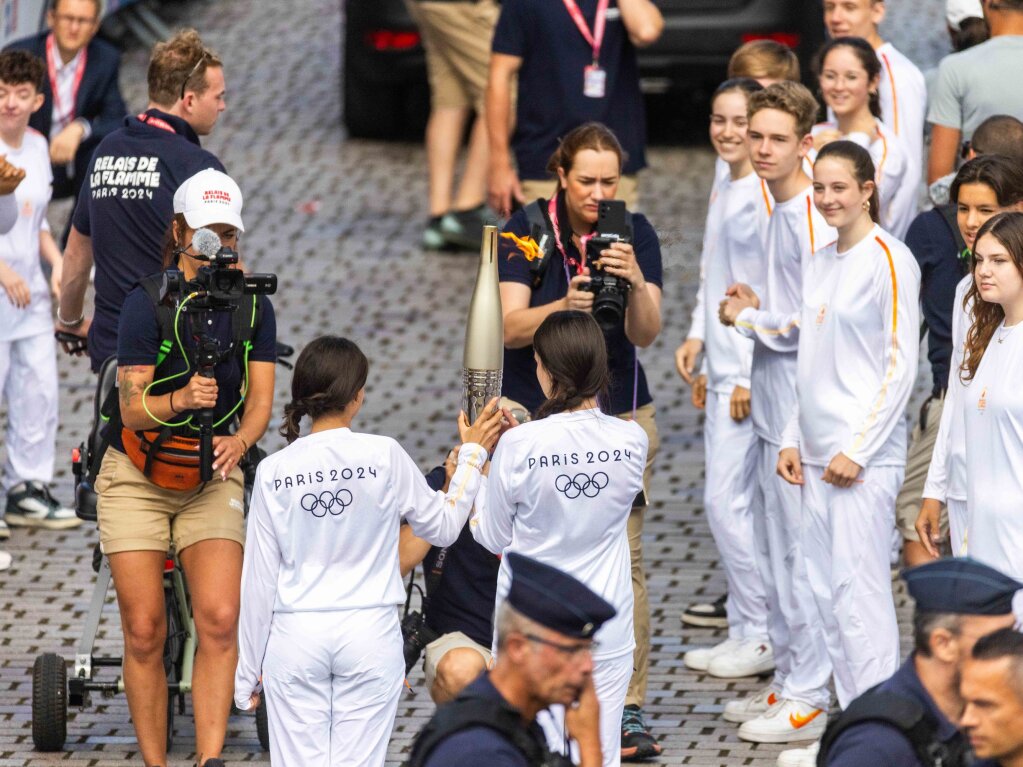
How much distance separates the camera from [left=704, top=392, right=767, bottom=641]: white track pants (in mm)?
8031

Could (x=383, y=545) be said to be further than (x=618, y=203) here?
No

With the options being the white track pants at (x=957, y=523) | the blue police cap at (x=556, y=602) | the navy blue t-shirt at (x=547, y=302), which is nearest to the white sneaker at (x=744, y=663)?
the navy blue t-shirt at (x=547, y=302)

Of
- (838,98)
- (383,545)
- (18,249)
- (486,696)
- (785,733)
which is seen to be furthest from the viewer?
(18,249)

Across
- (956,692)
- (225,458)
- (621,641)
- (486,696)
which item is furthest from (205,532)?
(956,692)

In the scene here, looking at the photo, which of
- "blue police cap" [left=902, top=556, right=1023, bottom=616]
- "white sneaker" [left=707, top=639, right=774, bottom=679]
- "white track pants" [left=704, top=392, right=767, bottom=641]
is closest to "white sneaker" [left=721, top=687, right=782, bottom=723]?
"white sneaker" [left=707, top=639, right=774, bottom=679]

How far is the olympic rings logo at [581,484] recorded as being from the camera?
5.82 meters

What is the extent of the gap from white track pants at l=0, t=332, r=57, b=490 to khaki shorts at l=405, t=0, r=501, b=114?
14.2ft

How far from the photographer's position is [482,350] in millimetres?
A: 6289

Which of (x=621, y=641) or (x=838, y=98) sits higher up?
(x=838, y=98)

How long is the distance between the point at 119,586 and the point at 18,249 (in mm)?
A: 3113

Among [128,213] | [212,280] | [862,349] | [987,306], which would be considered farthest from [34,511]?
[987,306]

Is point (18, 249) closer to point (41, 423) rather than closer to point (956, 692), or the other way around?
point (41, 423)

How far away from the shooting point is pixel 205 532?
670cm

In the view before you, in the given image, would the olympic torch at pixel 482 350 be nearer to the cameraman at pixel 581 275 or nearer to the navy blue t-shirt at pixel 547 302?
the cameraman at pixel 581 275
